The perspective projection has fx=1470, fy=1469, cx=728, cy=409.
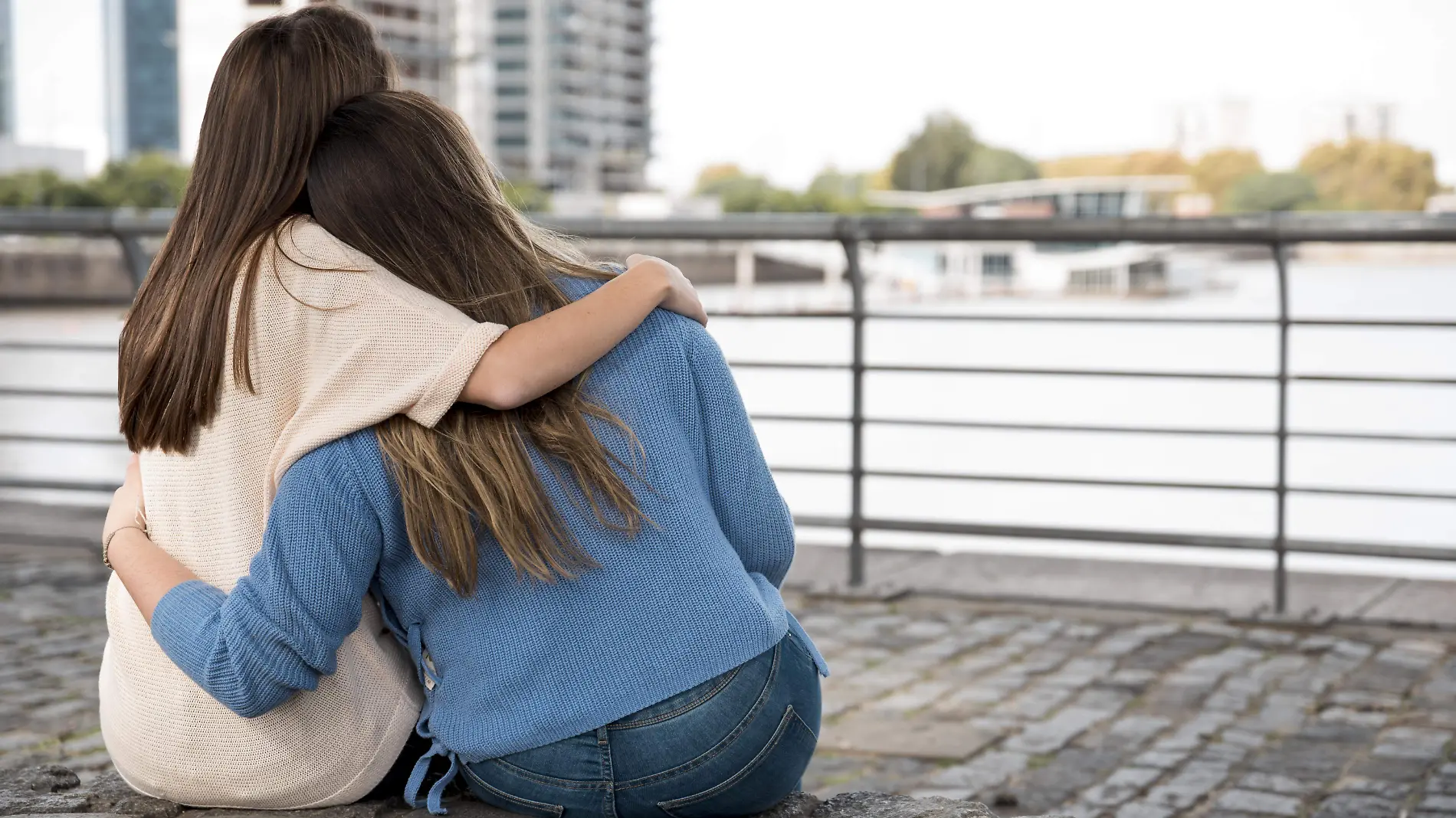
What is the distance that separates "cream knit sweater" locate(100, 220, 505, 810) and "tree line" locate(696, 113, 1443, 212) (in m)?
13.1

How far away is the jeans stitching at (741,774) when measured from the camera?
1736mm

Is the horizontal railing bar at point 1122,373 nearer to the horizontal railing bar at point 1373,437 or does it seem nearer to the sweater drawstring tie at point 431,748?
the horizontal railing bar at point 1373,437

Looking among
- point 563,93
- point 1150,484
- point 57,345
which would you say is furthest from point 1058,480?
point 563,93

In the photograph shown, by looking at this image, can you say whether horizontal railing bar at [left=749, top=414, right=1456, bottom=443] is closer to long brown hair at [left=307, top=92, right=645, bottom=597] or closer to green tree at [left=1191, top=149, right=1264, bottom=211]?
long brown hair at [left=307, top=92, right=645, bottom=597]

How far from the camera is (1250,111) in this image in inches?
2515

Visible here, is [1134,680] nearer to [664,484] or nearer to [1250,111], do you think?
[664,484]

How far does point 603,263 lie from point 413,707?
60 cm

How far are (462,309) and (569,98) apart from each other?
5203 inches

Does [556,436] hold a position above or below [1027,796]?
above

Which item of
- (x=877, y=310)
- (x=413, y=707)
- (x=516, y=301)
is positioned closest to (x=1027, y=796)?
(x=413, y=707)

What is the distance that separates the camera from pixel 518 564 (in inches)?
63.9

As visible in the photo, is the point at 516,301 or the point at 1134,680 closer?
the point at 516,301

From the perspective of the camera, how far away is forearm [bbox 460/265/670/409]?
5.28 ft

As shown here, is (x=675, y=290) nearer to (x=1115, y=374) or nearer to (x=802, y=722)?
(x=802, y=722)
